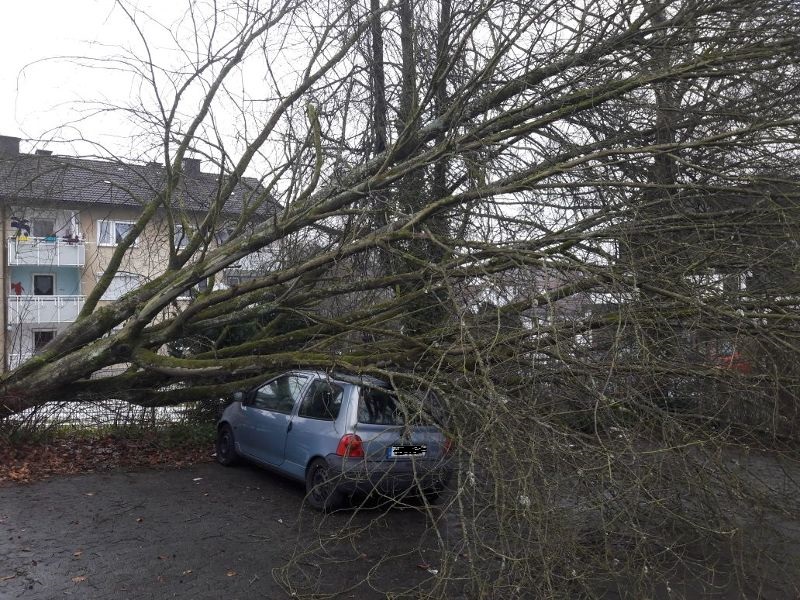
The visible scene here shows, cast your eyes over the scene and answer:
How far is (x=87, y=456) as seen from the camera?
11000 millimetres

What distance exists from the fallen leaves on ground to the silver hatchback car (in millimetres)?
2072

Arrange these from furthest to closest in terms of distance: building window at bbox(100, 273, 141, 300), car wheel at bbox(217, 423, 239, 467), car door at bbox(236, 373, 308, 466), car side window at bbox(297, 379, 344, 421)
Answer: building window at bbox(100, 273, 141, 300) → car wheel at bbox(217, 423, 239, 467) → car door at bbox(236, 373, 308, 466) → car side window at bbox(297, 379, 344, 421)

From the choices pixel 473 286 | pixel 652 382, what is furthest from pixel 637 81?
pixel 652 382

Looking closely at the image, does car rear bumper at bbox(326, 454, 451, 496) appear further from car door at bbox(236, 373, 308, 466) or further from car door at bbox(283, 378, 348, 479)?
car door at bbox(236, 373, 308, 466)

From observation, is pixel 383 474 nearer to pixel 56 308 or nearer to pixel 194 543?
pixel 194 543

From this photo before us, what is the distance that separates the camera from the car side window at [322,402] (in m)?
7.99

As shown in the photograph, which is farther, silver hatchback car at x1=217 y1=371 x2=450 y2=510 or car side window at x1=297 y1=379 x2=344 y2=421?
car side window at x1=297 y1=379 x2=344 y2=421

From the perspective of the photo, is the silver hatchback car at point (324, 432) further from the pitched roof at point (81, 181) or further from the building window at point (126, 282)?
the building window at point (126, 282)

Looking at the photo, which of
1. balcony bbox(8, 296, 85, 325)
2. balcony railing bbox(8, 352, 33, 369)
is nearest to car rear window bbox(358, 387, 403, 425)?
balcony railing bbox(8, 352, 33, 369)

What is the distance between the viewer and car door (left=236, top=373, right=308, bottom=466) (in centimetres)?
871

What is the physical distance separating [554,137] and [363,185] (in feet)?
7.52

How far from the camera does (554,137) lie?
27.4 feet

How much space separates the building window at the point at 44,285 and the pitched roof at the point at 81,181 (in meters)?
22.1

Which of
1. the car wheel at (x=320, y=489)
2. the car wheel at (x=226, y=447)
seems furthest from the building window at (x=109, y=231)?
the car wheel at (x=320, y=489)
